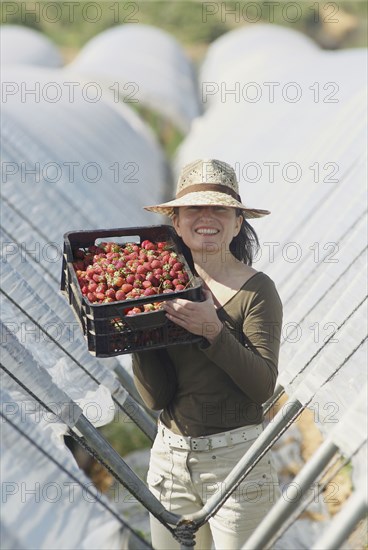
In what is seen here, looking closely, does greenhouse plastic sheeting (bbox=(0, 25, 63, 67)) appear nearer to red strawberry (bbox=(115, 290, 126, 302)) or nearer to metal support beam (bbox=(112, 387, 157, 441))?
metal support beam (bbox=(112, 387, 157, 441))

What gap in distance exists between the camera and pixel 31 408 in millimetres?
3139

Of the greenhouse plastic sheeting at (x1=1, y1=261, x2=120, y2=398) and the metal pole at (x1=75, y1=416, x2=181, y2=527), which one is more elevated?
the greenhouse plastic sheeting at (x1=1, y1=261, x2=120, y2=398)

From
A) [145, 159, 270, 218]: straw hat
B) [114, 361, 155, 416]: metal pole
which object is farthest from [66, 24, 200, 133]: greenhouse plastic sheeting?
[145, 159, 270, 218]: straw hat

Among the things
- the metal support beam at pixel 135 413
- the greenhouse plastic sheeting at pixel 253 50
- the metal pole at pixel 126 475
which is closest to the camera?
the metal pole at pixel 126 475

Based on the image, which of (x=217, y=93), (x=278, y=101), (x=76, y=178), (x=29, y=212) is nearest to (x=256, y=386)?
(x=29, y=212)

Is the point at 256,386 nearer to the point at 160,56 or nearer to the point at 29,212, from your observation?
the point at 29,212

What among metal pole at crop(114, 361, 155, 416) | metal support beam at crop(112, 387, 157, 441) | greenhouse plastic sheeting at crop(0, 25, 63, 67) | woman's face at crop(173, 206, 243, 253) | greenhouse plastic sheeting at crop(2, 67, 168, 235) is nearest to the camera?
woman's face at crop(173, 206, 243, 253)

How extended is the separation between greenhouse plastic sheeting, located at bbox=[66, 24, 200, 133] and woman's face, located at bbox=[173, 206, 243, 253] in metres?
14.2

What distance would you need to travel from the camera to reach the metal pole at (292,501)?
9.29 ft

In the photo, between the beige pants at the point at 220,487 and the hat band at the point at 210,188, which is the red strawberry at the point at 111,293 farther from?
the beige pants at the point at 220,487

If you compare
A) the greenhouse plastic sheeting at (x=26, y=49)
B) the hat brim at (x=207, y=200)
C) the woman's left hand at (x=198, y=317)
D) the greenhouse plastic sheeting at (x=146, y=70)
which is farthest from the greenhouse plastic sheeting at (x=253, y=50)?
the woman's left hand at (x=198, y=317)

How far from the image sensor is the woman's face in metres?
3.15

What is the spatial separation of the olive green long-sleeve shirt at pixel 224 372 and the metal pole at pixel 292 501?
324mm

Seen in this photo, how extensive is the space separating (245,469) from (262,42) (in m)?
19.4
